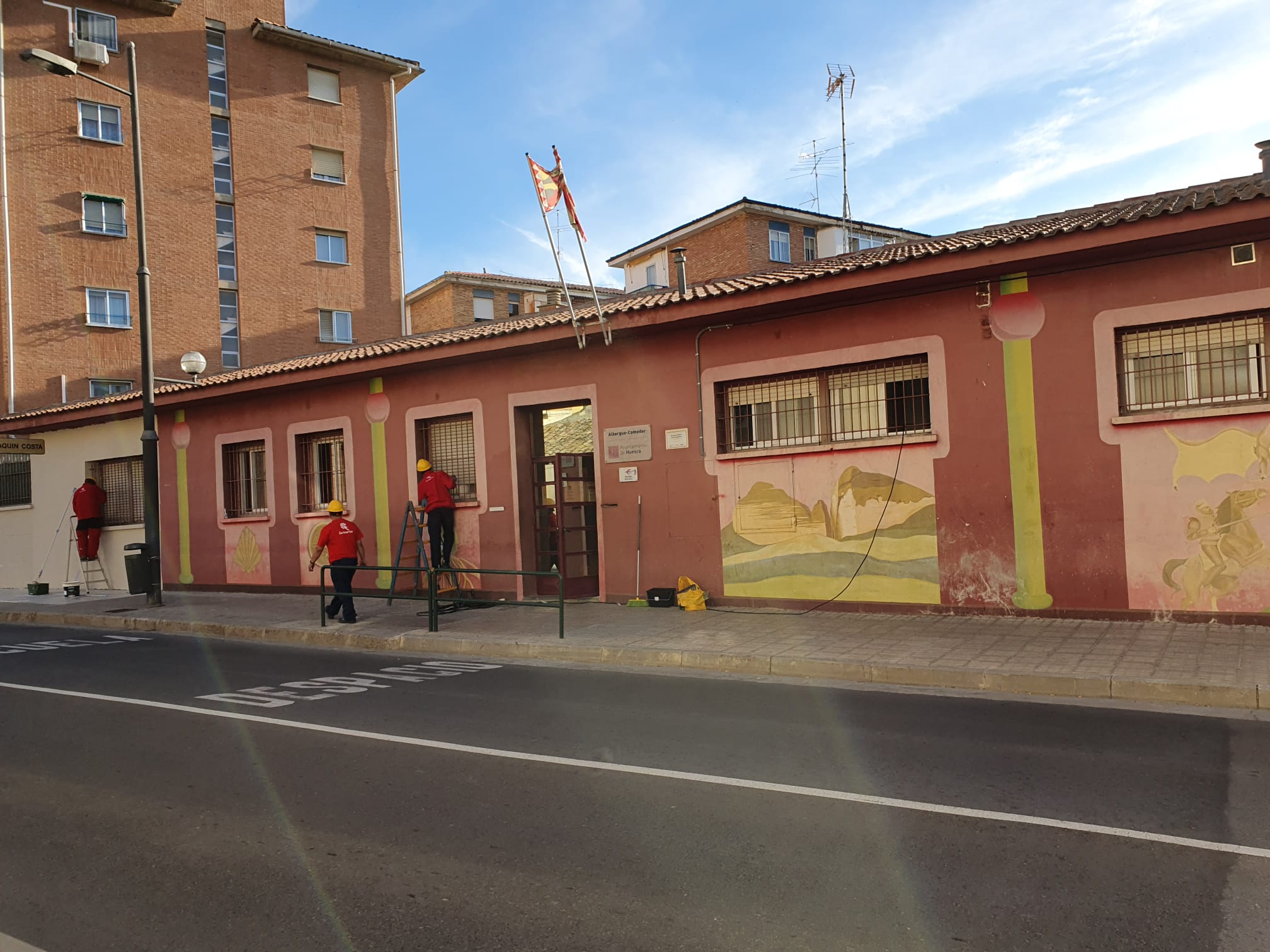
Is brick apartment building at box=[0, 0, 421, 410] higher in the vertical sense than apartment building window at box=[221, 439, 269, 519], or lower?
higher

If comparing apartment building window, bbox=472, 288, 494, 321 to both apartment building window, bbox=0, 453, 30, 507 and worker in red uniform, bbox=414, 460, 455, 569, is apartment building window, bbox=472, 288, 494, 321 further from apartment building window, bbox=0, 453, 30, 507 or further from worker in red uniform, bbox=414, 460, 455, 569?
worker in red uniform, bbox=414, 460, 455, 569

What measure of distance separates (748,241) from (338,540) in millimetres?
28910

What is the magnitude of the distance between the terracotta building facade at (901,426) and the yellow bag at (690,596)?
0.20 m

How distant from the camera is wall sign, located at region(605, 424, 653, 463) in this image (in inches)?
485

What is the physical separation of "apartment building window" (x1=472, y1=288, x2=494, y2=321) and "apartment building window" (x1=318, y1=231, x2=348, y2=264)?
1070 cm

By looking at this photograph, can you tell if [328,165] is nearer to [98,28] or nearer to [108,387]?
[98,28]

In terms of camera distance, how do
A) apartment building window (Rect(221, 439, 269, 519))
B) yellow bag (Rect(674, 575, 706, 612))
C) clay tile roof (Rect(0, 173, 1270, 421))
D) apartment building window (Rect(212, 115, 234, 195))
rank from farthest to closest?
apartment building window (Rect(212, 115, 234, 195)) → apartment building window (Rect(221, 439, 269, 519)) → yellow bag (Rect(674, 575, 706, 612)) → clay tile roof (Rect(0, 173, 1270, 421))

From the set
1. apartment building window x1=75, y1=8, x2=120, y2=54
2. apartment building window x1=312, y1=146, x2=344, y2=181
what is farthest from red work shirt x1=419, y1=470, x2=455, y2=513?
apartment building window x1=75, y1=8, x2=120, y2=54

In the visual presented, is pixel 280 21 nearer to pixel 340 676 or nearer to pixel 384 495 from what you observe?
pixel 384 495

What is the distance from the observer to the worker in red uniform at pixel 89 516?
18750 mm

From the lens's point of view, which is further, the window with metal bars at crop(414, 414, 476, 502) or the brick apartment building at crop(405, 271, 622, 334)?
the brick apartment building at crop(405, 271, 622, 334)

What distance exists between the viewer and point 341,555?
12094 mm

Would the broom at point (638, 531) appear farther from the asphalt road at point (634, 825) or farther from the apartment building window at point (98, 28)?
the apartment building window at point (98, 28)

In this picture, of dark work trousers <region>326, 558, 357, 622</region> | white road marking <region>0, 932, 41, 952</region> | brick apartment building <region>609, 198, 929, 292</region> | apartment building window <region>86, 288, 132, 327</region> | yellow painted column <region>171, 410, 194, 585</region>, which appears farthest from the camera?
brick apartment building <region>609, 198, 929, 292</region>
